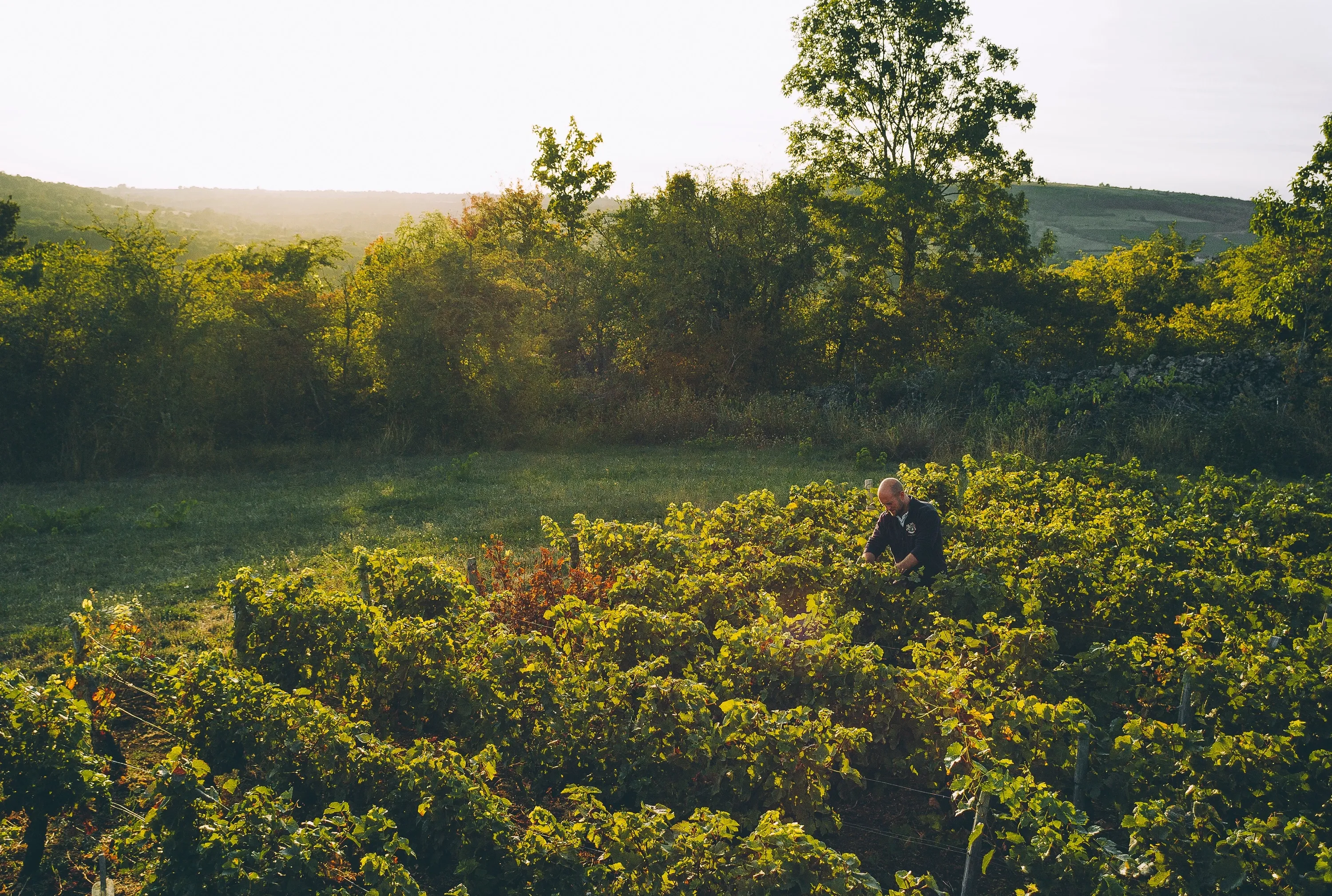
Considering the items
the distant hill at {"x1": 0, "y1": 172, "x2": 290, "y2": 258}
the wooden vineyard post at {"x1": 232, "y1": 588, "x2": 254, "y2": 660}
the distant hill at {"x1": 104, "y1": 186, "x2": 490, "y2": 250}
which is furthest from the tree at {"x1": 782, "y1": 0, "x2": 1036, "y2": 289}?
the distant hill at {"x1": 104, "y1": 186, "x2": 490, "y2": 250}

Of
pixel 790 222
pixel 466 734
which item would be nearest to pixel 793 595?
pixel 466 734

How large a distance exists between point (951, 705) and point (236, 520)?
1086 centimetres

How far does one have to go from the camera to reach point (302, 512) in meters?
12.5

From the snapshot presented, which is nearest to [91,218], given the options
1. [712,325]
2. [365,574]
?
[712,325]

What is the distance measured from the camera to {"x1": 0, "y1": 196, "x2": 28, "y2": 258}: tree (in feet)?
75.3

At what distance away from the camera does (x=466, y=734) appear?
5.45 metres

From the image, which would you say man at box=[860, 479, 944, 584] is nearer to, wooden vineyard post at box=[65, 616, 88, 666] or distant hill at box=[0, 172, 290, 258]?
wooden vineyard post at box=[65, 616, 88, 666]

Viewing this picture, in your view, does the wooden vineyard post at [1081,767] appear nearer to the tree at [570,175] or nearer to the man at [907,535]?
the man at [907,535]

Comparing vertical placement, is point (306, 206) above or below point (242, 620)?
above

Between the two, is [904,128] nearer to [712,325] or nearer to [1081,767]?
[712,325]

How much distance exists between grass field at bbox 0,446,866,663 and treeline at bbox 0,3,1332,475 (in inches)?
70.5

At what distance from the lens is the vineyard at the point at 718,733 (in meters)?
3.72

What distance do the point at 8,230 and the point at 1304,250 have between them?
37.7 meters

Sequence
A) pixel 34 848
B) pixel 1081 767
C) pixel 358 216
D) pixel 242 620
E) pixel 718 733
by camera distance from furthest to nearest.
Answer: pixel 358 216
pixel 242 620
pixel 1081 767
pixel 718 733
pixel 34 848
